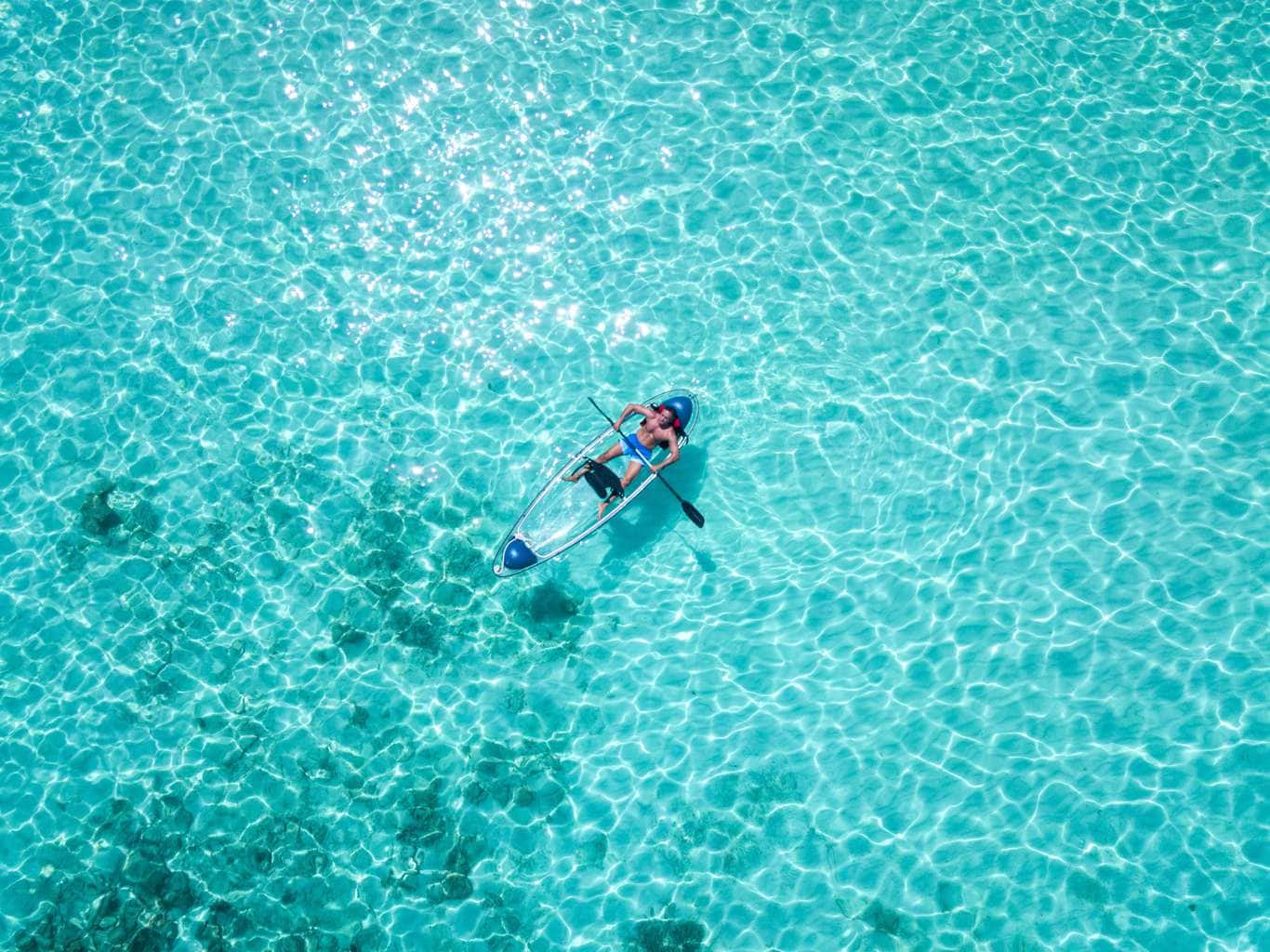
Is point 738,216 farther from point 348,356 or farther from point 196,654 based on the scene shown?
point 196,654

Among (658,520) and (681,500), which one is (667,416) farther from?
(658,520)

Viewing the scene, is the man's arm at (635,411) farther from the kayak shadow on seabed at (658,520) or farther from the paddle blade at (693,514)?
the paddle blade at (693,514)

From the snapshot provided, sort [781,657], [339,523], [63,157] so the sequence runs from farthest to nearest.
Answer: [63,157], [339,523], [781,657]

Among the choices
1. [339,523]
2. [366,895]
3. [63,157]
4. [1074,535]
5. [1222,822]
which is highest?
[63,157]

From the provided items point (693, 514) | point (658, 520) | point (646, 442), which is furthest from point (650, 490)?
point (693, 514)

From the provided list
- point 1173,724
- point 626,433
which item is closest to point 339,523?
point 626,433

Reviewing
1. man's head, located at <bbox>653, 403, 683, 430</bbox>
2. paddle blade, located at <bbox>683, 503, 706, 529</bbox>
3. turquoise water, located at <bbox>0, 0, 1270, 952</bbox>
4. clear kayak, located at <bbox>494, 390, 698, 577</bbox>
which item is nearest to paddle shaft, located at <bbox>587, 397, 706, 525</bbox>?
paddle blade, located at <bbox>683, 503, 706, 529</bbox>

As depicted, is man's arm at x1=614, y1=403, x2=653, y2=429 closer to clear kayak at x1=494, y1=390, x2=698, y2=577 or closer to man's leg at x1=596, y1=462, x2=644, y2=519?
clear kayak at x1=494, y1=390, x2=698, y2=577

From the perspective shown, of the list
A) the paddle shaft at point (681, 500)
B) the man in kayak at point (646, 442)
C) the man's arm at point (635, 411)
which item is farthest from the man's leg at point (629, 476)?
the man's arm at point (635, 411)
